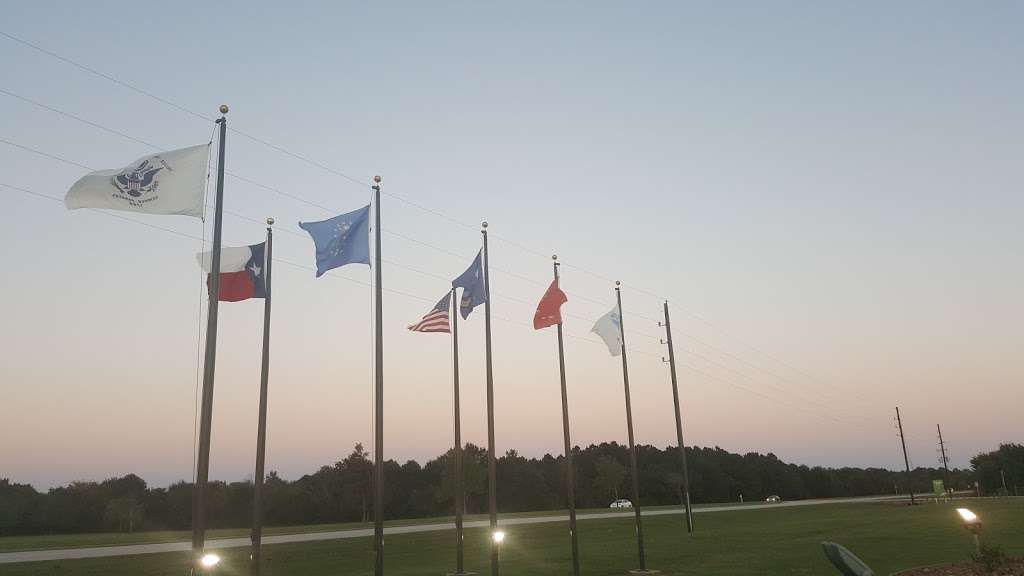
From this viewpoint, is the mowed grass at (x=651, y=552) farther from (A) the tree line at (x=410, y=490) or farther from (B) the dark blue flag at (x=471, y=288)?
(A) the tree line at (x=410, y=490)

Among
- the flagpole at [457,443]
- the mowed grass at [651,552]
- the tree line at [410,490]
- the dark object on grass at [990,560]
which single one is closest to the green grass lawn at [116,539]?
the mowed grass at [651,552]

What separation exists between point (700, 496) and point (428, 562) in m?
123

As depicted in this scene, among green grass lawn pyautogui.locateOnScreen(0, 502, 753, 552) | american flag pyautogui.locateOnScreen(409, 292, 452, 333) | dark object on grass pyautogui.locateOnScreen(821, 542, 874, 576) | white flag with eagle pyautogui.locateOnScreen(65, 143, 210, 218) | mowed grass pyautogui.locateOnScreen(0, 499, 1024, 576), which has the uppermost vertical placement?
white flag with eagle pyautogui.locateOnScreen(65, 143, 210, 218)

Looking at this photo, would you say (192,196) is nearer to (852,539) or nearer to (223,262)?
(223,262)

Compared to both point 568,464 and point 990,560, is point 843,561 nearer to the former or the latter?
point 990,560

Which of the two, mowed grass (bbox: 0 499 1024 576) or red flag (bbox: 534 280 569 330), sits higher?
red flag (bbox: 534 280 569 330)

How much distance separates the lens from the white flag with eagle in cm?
1702

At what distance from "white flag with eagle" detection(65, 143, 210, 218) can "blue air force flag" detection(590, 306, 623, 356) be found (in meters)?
17.5

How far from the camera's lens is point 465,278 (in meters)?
26.9

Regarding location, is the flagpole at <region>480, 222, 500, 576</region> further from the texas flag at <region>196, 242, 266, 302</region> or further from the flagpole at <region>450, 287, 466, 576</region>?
the texas flag at <region>196, 242, 266, 302</region>

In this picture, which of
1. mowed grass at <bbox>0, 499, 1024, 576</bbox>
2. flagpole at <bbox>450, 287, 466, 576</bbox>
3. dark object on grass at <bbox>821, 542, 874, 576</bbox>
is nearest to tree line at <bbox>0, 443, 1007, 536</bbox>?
mowed grass at <bbox>0, 499, 1024, 576</bbox>

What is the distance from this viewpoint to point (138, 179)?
1759 cm

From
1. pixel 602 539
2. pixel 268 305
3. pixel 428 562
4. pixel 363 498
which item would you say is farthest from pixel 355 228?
pixel 363 498

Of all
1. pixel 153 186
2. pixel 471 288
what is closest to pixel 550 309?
pixel 471 288
